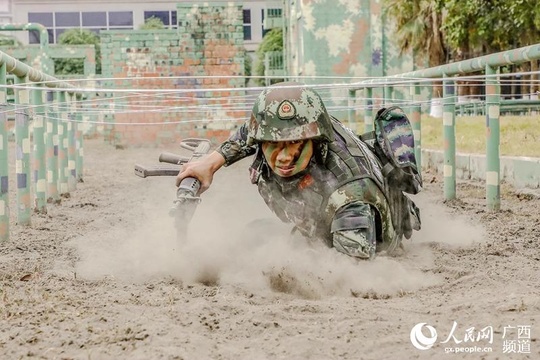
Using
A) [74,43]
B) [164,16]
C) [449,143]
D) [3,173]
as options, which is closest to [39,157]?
[3,173]

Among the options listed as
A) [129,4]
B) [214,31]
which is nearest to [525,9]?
[214,31]

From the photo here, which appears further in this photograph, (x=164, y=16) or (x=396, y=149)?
(x=164, y=16)

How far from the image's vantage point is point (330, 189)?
13.1 feet

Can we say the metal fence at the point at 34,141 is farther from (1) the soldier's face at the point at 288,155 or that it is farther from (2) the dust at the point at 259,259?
(1) the soldier's face at the point at 288,155

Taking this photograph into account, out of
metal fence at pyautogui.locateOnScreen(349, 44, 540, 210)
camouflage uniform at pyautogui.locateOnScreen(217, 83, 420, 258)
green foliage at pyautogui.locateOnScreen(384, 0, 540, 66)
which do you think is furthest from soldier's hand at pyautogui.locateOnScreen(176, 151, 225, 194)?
green foliage at pyautogui.locateOnScreen(384, 0, 540, 66)

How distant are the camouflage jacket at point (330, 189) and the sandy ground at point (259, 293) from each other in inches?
5.6

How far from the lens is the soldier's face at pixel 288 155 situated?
3922mm

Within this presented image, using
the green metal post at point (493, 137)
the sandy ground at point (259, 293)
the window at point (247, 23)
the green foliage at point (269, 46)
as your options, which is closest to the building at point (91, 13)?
the window at point (247, 23)

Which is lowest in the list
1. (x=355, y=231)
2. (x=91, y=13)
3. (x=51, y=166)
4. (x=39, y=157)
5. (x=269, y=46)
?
(x=355, y=231)

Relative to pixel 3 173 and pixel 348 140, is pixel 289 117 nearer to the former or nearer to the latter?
pixel 348 140

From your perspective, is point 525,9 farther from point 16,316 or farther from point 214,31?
point 16,316

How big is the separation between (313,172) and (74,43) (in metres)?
33.9

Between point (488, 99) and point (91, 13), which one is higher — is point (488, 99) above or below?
below

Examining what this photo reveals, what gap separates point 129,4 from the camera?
42.8 m
